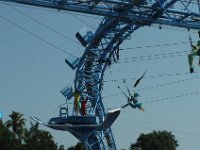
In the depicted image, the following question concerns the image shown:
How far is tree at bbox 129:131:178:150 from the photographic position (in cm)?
7412

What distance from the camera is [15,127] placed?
59281 millimetres

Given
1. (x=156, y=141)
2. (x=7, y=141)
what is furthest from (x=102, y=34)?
(x=156, y=141)

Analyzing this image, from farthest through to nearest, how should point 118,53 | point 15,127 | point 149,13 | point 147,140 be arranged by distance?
point 147,140, point 15,127, point 118,53, point 149,13

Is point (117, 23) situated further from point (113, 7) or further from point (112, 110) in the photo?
point (112, 110)

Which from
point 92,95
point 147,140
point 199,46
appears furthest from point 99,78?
point 147,140

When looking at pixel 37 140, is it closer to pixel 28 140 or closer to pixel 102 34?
pixel 28 140

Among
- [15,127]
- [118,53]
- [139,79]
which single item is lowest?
[139,79]

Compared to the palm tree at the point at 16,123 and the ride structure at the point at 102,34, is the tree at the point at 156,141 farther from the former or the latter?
the ride structure at the point at 102,34

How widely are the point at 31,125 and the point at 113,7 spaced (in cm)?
3415

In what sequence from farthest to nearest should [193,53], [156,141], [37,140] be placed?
[156,141] < [37,140] < [193,53]

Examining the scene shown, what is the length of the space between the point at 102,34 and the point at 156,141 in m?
51.5

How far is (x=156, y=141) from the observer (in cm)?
7444

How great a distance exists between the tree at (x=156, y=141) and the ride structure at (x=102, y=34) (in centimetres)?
4811

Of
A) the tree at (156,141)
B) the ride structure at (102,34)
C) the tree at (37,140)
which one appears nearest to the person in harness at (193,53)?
the ride structure at (102,34)
